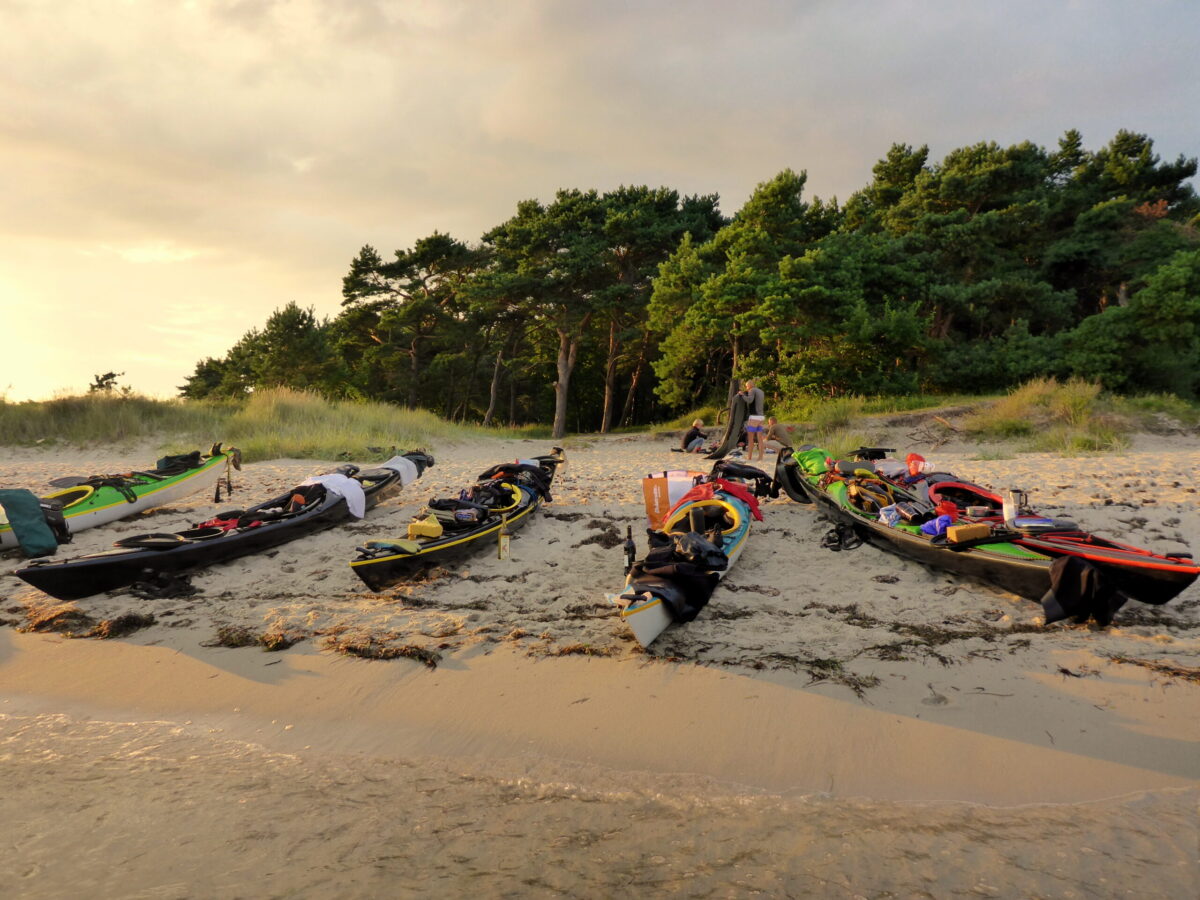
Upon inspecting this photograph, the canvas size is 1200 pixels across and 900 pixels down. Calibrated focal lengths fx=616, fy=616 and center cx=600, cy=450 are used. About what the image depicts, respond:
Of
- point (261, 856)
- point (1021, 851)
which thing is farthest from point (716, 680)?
point (261, 856)

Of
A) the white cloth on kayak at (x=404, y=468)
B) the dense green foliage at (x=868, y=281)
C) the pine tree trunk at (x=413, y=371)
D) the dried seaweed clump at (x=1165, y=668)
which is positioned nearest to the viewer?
the dried seaweed clump at (x=1165, y=668)

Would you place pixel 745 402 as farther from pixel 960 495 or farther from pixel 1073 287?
pixel 1073 287

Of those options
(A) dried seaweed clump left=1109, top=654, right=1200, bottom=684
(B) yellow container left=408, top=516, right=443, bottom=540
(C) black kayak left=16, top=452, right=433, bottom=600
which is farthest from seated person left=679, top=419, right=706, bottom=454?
(A) dried seaweed clump left=1109, top=654, right=1200, bottom=684

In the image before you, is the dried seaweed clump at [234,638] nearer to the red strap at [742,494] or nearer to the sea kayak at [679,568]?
the sea kayak at [679,568]

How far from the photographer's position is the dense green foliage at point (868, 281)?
1905 cm

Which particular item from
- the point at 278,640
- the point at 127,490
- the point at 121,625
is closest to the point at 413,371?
the point at 127,490

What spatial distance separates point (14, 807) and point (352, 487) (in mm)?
4498

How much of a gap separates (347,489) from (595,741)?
15.8ft

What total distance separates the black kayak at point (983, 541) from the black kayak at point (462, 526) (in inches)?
122

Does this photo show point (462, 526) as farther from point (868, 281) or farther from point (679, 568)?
point (868, 281)

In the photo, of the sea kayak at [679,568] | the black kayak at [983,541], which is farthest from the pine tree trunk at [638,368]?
the sea kayak at [679,568]

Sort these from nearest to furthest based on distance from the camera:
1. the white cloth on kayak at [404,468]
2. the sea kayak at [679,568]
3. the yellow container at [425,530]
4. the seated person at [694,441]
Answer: the sea kayak at [679,568]
the yellow container at [425,530]
the white cloth on kayak at [404,468]
the seated person at [694,441]

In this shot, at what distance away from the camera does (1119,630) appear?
404 centimetres

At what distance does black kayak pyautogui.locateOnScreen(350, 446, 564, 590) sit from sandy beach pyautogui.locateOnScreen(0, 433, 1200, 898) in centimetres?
22
